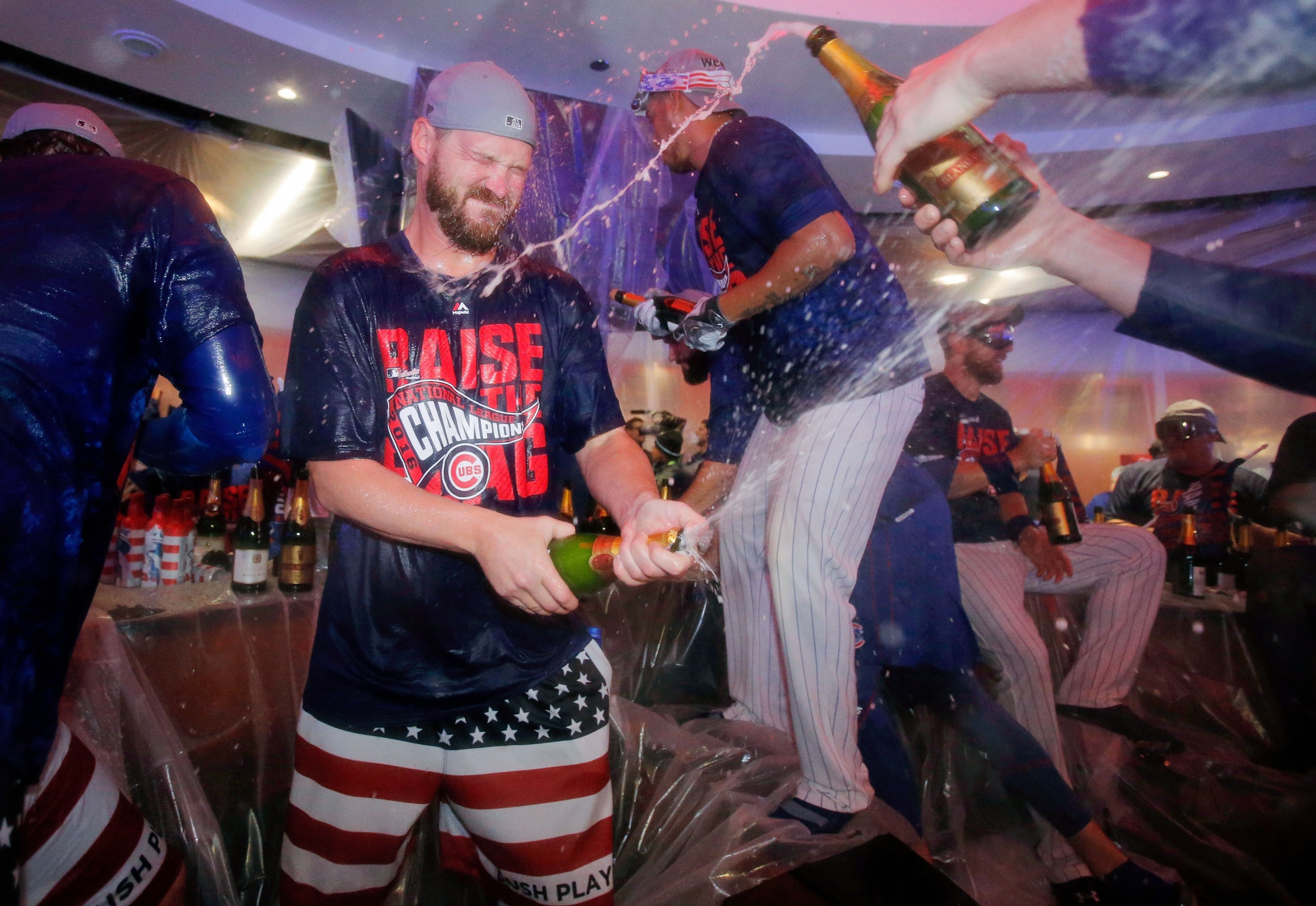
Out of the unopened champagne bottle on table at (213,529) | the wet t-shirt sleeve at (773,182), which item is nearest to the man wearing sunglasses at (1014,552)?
the wet t-shirt sleeve at (773,182)

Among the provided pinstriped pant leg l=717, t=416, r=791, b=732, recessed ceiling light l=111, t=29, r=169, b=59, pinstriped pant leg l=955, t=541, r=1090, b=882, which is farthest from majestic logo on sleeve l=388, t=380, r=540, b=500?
recessed ceiling light l=111, t=29, r=169, b=59

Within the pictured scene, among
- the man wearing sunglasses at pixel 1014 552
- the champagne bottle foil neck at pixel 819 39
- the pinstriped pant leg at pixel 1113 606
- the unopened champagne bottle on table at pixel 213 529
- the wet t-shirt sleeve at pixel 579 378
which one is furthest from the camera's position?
the pinstriped pant leg at pixel 1113 606

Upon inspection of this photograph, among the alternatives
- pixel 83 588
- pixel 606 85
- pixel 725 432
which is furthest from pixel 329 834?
pixel 606 85

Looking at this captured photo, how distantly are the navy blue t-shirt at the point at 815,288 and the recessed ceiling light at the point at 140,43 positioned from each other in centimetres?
294

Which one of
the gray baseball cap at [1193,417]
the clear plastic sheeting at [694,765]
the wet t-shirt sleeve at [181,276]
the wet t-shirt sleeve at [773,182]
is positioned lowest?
the clear plastic sheeting at [694,765]

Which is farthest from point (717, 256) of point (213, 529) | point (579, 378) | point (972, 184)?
point (213, 529)

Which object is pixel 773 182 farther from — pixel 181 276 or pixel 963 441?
pixel 963 441

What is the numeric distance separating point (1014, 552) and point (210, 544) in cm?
318

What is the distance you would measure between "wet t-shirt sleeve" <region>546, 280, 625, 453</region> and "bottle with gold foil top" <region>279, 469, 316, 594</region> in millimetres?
1422

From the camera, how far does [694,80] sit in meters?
1.68

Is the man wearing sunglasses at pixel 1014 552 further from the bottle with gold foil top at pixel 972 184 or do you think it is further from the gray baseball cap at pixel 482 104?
the gray baseball cap at pixel 482 104

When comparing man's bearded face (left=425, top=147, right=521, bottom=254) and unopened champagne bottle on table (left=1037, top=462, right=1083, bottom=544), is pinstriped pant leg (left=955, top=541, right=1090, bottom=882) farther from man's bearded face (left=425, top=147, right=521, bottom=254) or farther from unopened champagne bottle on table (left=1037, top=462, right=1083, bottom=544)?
man's bearded face (left=425, top=147, right=521, bottom=254)

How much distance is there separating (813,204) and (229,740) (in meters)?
2.29

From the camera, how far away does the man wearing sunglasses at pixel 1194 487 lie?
2.76 meters
